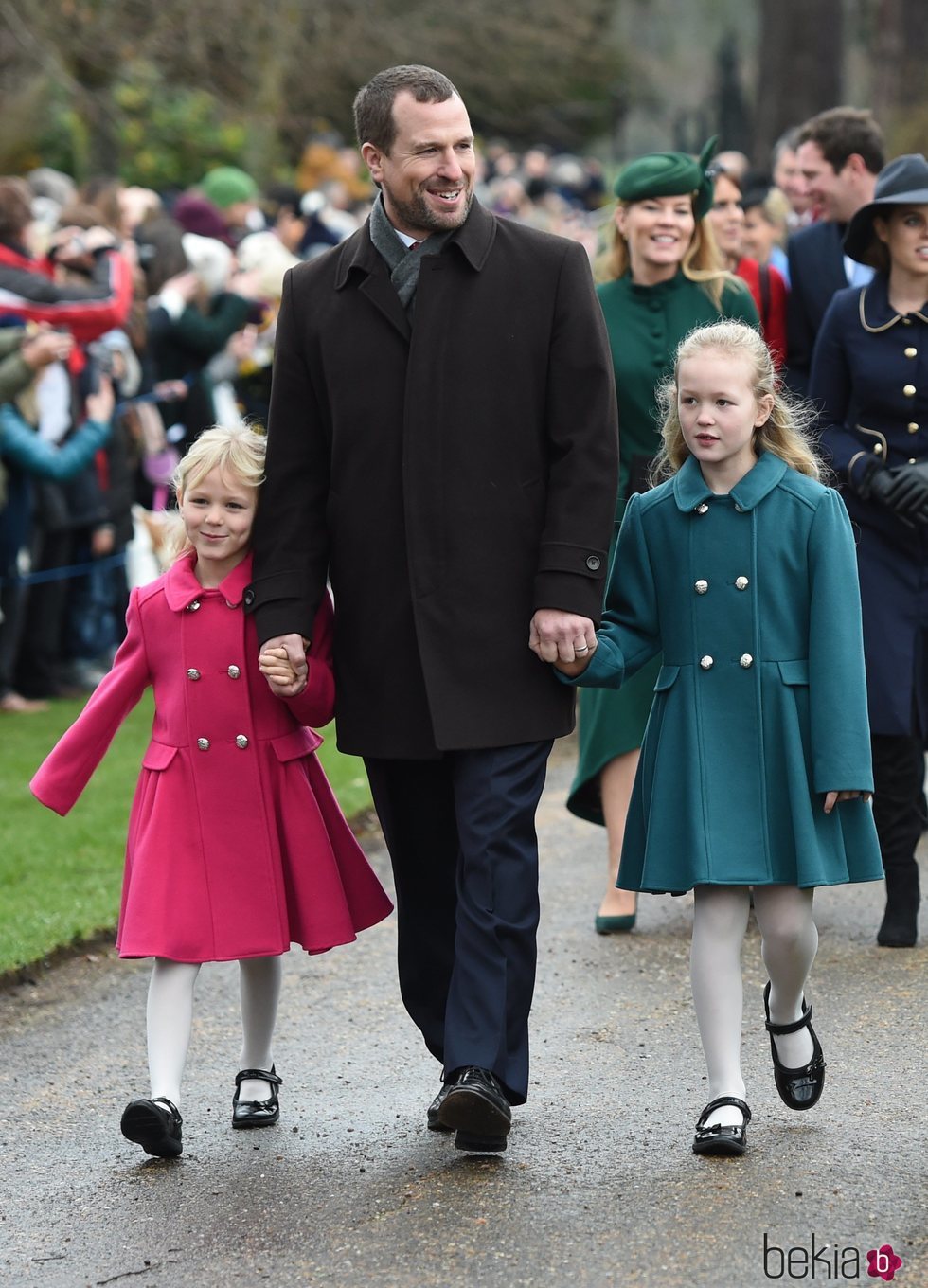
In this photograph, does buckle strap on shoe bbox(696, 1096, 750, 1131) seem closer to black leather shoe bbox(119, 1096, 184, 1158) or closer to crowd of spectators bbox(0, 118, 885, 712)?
black leather shoe bbox(119, 1096, 184, 1158)

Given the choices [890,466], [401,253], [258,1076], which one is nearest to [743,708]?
[401,253]

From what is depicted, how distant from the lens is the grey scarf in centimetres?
455

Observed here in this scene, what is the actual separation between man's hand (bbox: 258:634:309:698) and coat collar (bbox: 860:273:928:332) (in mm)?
2313

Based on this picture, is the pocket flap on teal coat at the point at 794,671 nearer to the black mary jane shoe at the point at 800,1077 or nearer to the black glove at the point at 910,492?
the black mary jane shoe at the point at 800,1077

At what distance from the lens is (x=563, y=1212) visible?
13.5ft

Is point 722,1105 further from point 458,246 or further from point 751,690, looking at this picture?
point 458,246

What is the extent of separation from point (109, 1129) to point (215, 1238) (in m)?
0.82

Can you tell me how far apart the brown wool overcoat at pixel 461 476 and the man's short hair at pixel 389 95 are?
0.23 metres

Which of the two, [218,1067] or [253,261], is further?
[253,261]

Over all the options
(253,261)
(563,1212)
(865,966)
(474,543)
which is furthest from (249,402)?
(563,1212)

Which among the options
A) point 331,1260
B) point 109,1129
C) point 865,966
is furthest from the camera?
point 865,966

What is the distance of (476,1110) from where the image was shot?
427 centimetres

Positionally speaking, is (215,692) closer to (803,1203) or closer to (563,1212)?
(563,1212)

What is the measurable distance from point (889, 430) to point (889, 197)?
0.66 meters
